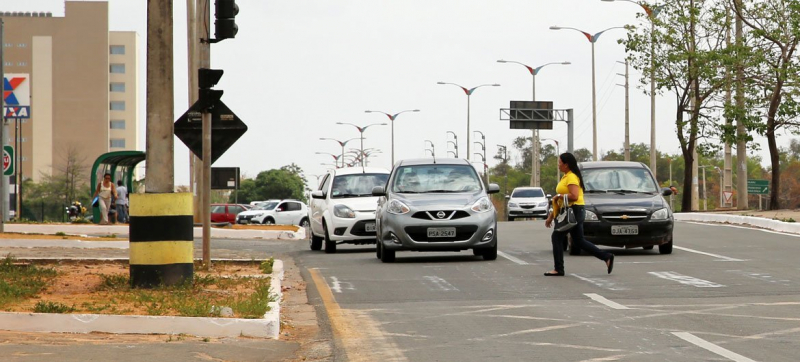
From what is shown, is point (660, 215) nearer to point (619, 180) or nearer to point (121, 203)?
point (619, 180)

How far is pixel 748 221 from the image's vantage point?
33.1 m

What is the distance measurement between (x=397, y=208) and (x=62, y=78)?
11644 cm

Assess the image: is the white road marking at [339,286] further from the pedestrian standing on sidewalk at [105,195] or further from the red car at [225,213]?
the red car at [225,213]

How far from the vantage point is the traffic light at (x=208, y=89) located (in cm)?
1553

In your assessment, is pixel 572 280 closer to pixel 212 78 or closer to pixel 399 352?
pixel 212 78

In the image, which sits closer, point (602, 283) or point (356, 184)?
point (602, 283)

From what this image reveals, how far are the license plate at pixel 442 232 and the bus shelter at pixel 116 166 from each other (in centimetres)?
1701

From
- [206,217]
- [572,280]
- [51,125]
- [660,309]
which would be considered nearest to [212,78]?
[206,217]

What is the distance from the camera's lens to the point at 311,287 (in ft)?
49.2

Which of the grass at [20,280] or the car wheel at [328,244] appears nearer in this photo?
the grass at [20,280]

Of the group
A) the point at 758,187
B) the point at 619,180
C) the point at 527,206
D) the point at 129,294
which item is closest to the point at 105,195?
the point at 619,180

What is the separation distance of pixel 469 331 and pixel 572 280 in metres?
5.54

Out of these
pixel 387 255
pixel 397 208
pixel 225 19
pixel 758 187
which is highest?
pixel 225 19

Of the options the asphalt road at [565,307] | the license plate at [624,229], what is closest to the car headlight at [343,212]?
the asphalt road at [565,307]
